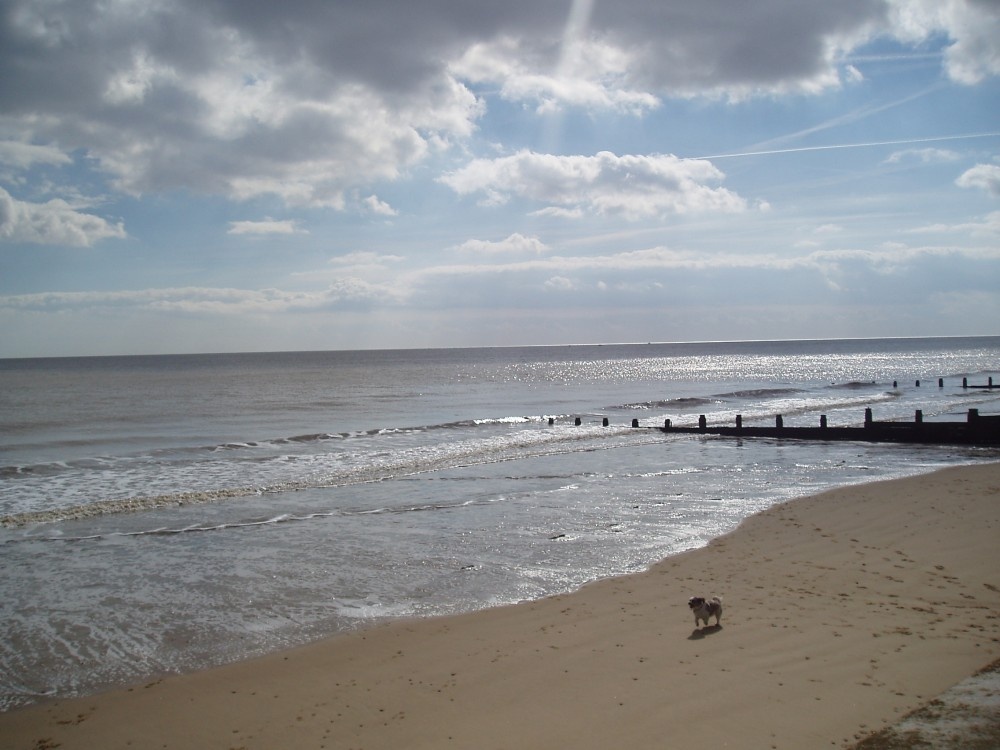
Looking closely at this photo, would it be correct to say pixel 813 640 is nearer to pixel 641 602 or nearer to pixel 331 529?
pixel 641 602

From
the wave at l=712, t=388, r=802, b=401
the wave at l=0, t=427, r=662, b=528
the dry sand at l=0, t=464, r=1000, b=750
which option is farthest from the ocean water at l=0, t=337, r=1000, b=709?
the wave at l=712, t=388, r=802, b=401

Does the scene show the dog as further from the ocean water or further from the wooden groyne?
the wooden groyne

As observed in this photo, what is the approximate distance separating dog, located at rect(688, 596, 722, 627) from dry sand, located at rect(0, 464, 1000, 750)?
0.17 m

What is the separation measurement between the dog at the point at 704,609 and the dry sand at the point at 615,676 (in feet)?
0.57

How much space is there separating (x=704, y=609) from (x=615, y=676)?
1710mm

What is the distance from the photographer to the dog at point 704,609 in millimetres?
8633

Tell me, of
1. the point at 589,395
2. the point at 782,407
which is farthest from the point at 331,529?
the point at 589,395

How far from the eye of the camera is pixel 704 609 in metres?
8.64

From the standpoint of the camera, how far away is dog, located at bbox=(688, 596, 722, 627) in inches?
340

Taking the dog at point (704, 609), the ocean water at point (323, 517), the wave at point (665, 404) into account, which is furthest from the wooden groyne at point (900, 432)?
the dog at point (704, 609)

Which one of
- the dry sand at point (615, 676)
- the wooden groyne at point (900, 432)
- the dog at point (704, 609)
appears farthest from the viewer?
the wooden groyne at point (900, 432)

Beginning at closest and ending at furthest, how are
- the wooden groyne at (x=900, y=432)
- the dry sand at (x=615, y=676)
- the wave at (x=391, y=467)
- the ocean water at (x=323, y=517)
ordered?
the dry sand at (x=615, y=676), the ocean water at (x=323, y=517), the wave at (x=391, y=467), the wooden groyne at (x=900, y=432)

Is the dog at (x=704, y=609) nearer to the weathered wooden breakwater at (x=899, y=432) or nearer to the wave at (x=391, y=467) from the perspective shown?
the wave at (x=391, y=467)

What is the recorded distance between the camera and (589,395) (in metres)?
65.5
